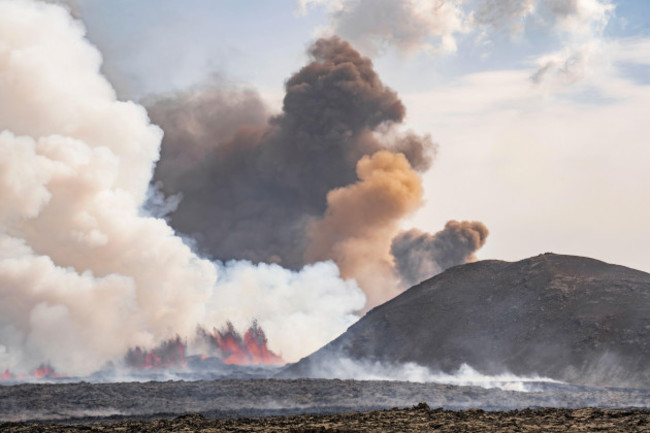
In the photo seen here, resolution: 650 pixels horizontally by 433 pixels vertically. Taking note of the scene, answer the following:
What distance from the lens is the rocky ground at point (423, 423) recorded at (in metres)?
47.1

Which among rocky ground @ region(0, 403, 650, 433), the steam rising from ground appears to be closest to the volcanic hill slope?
the steam rising from ground

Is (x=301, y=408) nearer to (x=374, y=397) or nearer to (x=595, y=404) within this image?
(x=374, y=397)

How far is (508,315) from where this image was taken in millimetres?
131500

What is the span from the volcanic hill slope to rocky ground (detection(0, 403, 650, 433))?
182ft

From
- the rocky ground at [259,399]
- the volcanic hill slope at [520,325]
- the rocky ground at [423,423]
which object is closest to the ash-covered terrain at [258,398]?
the rocky ground at [259,399]

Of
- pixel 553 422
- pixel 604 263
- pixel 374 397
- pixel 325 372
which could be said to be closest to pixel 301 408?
pixel 374 397

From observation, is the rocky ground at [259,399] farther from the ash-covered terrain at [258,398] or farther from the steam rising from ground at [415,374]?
the steam rising from ground at [415,374]

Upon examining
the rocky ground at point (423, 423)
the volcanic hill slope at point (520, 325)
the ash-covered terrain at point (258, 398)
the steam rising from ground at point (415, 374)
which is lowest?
the rocky ground at point (423, 423)

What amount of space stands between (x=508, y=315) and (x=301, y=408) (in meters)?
57.4

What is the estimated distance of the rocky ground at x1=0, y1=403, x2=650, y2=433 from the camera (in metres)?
47.1

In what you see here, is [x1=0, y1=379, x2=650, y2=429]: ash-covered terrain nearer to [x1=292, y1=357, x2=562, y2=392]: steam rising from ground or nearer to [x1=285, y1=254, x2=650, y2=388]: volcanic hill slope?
[x1=292, y1=357, x2=562, y2=392]: steam rising from ground

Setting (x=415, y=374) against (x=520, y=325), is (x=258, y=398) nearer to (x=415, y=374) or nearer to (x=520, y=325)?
(x=415, y=374)

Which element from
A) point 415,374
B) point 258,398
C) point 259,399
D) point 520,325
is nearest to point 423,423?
point 259,399

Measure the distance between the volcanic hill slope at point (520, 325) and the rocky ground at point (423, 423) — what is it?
182 feet
